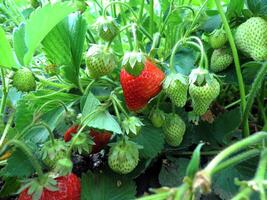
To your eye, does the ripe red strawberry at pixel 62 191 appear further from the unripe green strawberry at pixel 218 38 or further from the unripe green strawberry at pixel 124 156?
the unripe green strawberry at pixel 218 38

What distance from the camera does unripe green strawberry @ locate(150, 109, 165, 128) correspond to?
989 mm

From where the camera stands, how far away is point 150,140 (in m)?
0.99

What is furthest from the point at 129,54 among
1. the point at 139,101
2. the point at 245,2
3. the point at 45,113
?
the point at 245,2

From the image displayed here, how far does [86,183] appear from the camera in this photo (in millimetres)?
969

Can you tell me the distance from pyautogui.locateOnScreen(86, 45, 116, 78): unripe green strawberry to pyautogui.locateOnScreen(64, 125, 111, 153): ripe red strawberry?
0.11 meters

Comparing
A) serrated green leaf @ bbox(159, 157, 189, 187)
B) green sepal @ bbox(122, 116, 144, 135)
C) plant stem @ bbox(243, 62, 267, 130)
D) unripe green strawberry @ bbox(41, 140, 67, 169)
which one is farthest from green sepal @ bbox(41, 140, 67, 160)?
plant stem @ bbox(243, 62, 267, 130)

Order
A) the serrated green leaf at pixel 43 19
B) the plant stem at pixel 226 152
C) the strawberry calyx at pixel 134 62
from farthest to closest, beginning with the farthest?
the strawberry calyx at pixel 134 62 → the serrated green leaf at pixel 43 19 → the plant stem at pixel 226 152

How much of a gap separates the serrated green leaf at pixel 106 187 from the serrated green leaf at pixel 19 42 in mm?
235

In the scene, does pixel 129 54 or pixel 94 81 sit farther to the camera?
pixel 94 81

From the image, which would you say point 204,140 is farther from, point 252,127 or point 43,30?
point 43,30

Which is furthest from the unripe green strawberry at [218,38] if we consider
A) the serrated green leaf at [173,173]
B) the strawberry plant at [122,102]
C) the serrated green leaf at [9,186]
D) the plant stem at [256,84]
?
the serrated green leaf at [9,186]

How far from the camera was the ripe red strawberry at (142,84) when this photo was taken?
37.0 inches

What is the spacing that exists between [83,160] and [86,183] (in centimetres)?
12

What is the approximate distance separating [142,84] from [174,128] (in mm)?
108
